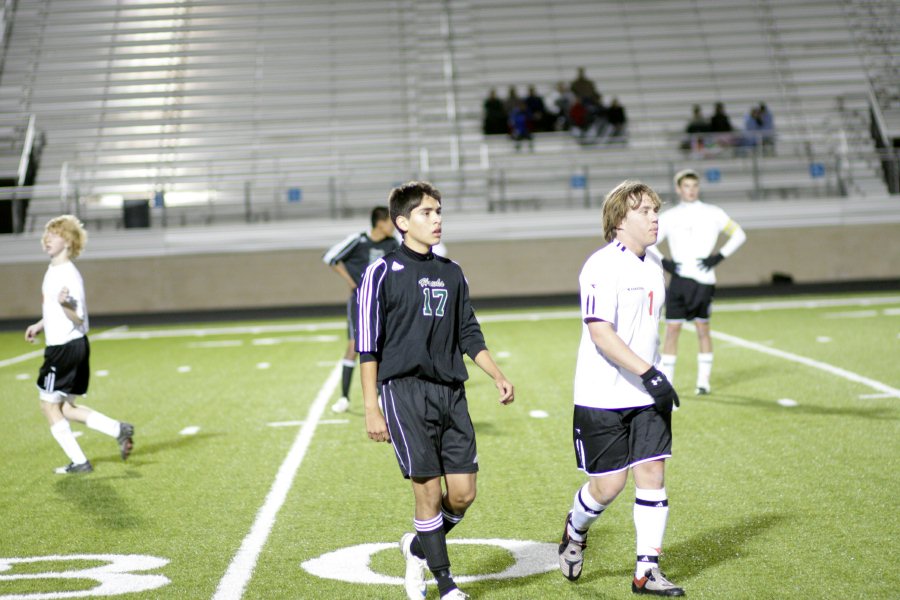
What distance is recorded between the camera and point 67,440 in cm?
775

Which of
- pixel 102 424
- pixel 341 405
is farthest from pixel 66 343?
pixel 341 405

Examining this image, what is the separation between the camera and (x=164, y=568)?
526 centimetres

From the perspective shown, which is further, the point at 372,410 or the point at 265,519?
the point at 265,519

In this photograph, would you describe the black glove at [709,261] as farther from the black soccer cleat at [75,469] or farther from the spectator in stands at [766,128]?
the spectator in stands at [766,128]

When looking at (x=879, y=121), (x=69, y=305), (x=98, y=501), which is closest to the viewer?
(x=98, y=501)

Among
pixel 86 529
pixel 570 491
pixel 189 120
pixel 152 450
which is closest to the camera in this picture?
pixel 86 529

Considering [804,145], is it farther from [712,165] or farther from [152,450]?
[152,450]

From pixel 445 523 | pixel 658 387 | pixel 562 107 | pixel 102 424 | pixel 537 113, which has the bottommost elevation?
pixel 102 424

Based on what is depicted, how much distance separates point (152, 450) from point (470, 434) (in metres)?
4.66

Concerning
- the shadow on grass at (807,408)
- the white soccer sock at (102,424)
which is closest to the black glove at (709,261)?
the shadow on grass at (807,408)

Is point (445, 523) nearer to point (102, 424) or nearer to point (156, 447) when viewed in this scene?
point (102, 424)

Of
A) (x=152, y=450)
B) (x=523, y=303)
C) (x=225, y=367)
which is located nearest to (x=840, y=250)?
(x=523, y=303)

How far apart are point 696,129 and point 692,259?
1502cm

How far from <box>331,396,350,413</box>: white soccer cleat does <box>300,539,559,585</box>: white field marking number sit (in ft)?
14.5
